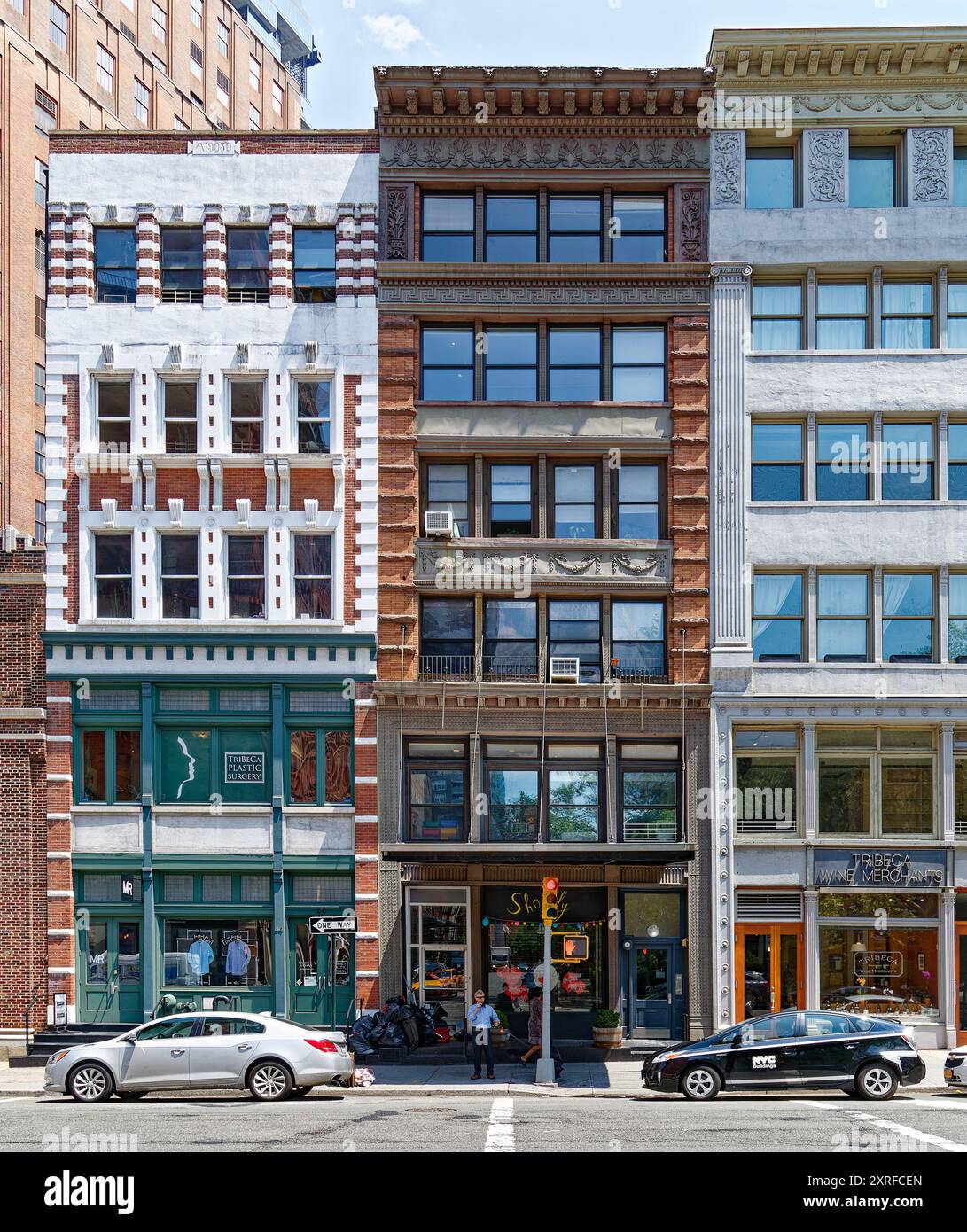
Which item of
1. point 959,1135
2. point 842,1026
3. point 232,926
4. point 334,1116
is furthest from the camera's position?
point 232,926

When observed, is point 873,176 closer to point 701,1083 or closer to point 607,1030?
point 607,1030

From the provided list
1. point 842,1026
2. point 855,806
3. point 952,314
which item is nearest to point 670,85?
point 952,314

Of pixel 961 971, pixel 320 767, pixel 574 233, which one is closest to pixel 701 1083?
pixel 961 971

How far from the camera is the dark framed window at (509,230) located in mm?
29141

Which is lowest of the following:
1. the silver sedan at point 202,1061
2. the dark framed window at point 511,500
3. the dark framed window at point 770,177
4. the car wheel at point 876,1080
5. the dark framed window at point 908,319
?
the car wheel at point 876,1080

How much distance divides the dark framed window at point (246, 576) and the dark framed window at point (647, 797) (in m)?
8.84

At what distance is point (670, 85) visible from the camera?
2830cm

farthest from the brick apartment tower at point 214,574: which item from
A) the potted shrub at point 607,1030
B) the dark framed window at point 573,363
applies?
the potted shrub at point 607,1030

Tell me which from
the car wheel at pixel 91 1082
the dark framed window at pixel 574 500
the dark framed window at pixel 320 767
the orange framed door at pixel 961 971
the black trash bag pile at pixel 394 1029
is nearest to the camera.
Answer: the car wheel at pixel 91 1082

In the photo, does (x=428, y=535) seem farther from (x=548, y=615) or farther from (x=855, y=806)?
(x=855, y=806)

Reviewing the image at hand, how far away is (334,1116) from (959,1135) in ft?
26.8

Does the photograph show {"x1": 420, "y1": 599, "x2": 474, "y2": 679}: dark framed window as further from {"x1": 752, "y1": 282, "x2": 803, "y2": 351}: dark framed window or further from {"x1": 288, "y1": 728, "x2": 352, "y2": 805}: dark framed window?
{"x1": 752, "y1": 282, "x2": 803, "y2": 351}: dark framed window

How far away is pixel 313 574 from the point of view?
28531 mm

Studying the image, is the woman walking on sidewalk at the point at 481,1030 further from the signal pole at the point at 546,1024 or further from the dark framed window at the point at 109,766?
the dark framed window at the point at 109,766
